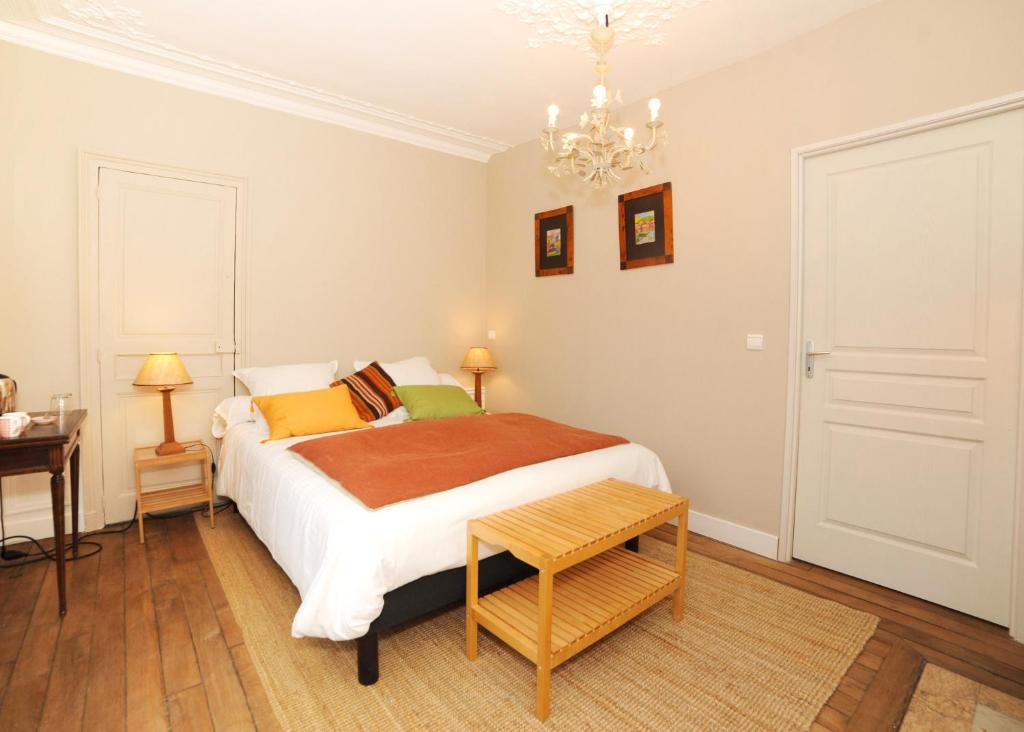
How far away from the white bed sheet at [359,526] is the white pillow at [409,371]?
1.22 meters

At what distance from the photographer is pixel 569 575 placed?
211 cm

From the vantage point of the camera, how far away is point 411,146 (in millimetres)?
4188

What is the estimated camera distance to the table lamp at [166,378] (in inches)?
114

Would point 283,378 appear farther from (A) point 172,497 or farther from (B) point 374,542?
(B) point 374,542

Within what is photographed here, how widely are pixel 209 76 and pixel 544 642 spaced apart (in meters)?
3.70

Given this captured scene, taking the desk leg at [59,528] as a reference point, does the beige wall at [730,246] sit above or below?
above

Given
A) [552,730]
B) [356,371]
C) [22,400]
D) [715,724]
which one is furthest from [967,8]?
[22,400]

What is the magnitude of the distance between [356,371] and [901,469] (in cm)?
340

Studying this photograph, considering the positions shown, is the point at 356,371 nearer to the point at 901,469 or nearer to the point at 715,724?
the point at 715,724

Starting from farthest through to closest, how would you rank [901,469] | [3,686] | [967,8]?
[901,469] < [967,8] < [3,686]

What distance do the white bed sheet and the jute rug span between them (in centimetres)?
24

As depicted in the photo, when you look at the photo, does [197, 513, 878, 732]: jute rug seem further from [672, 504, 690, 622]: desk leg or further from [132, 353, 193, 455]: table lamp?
[132, 353, 193, 455]: table lamp

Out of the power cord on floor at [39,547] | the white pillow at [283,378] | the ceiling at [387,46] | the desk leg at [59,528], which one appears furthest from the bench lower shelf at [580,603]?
the ceiling at [387,46]

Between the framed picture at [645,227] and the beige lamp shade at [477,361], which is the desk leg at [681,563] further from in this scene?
the beige lamp shade at [477,361]
